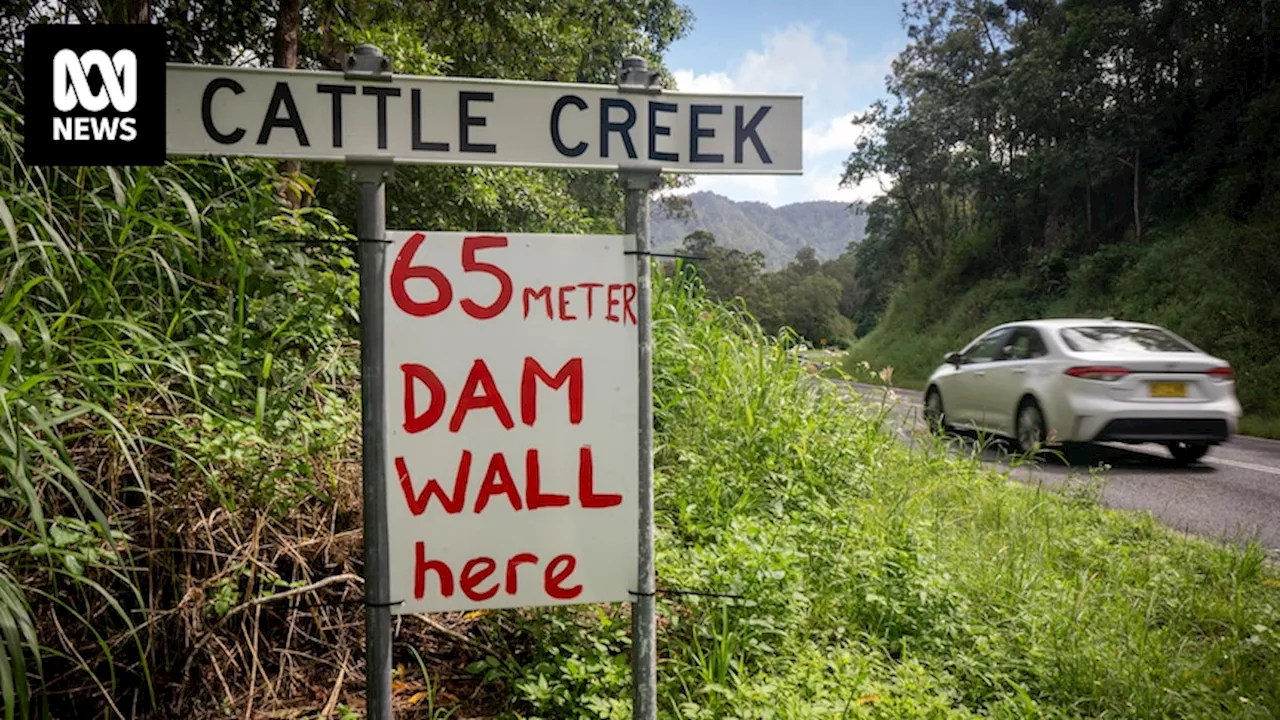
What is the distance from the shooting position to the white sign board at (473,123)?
166 cm

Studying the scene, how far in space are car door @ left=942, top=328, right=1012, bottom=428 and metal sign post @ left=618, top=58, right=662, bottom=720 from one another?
19.6 ft

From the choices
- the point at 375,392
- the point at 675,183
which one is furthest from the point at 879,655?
the point at 675,183

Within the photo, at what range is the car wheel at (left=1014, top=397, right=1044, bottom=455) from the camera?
644cm

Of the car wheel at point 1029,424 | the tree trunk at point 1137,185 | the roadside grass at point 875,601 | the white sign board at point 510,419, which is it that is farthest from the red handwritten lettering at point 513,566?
the tree trunk at point 1137,185

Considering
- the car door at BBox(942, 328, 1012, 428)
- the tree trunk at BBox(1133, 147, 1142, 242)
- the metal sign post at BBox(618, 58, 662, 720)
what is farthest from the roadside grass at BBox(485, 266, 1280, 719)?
the tree trunk at BBox(1133, 147, 1142, 242)

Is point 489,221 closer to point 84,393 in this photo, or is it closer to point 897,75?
point 84,393

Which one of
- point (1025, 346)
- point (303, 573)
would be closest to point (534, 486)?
point (303, 573)

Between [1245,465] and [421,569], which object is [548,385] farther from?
[1245,465]

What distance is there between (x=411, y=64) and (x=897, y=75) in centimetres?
2922

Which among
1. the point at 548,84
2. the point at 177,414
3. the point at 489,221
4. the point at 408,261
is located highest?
the point at 489,221

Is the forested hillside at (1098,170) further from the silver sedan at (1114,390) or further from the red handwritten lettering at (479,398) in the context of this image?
the red handwritten lettering at (479,398)

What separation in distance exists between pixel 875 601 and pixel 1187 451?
217 inches

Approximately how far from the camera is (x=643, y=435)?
5.94 ft

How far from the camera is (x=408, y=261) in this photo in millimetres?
1681
